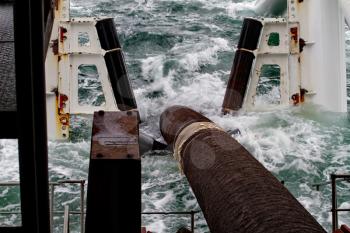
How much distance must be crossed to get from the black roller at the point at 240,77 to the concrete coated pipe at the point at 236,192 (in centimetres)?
373

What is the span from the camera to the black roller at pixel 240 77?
8.78 meters

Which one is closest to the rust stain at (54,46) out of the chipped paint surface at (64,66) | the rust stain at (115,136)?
the chipped paint surface at (64,66)

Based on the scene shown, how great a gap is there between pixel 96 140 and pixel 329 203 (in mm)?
5570

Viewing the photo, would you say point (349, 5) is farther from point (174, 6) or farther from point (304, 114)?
point (174, 6)

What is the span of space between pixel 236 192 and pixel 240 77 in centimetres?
569

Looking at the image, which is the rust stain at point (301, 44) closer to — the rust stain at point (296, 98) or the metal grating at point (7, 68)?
the rust stain at point (296, 98)

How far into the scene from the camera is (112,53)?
867cm

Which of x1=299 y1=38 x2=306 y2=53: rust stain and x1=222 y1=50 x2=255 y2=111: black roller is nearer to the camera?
x1=299 y1=38 x2=306 y2=53: rust stain

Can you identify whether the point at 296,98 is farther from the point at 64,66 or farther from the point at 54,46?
the point at 54,46

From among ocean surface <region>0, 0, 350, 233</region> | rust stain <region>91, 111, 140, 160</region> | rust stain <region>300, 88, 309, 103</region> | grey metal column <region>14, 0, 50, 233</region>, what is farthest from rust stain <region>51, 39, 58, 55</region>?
grey metal column <region>14, 0, 50, 233</region>

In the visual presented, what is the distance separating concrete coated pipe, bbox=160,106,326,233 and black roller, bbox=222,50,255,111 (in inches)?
147

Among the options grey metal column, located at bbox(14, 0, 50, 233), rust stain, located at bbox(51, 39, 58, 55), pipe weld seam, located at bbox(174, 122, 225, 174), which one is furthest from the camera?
rust stain, located at bbox(51, 39, 58, 55)

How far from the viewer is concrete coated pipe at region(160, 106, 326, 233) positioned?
9.25 feet

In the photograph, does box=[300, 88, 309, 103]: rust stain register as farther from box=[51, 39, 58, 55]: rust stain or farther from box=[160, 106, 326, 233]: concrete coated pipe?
box=[51, 39, 58, 55]: rust stain
